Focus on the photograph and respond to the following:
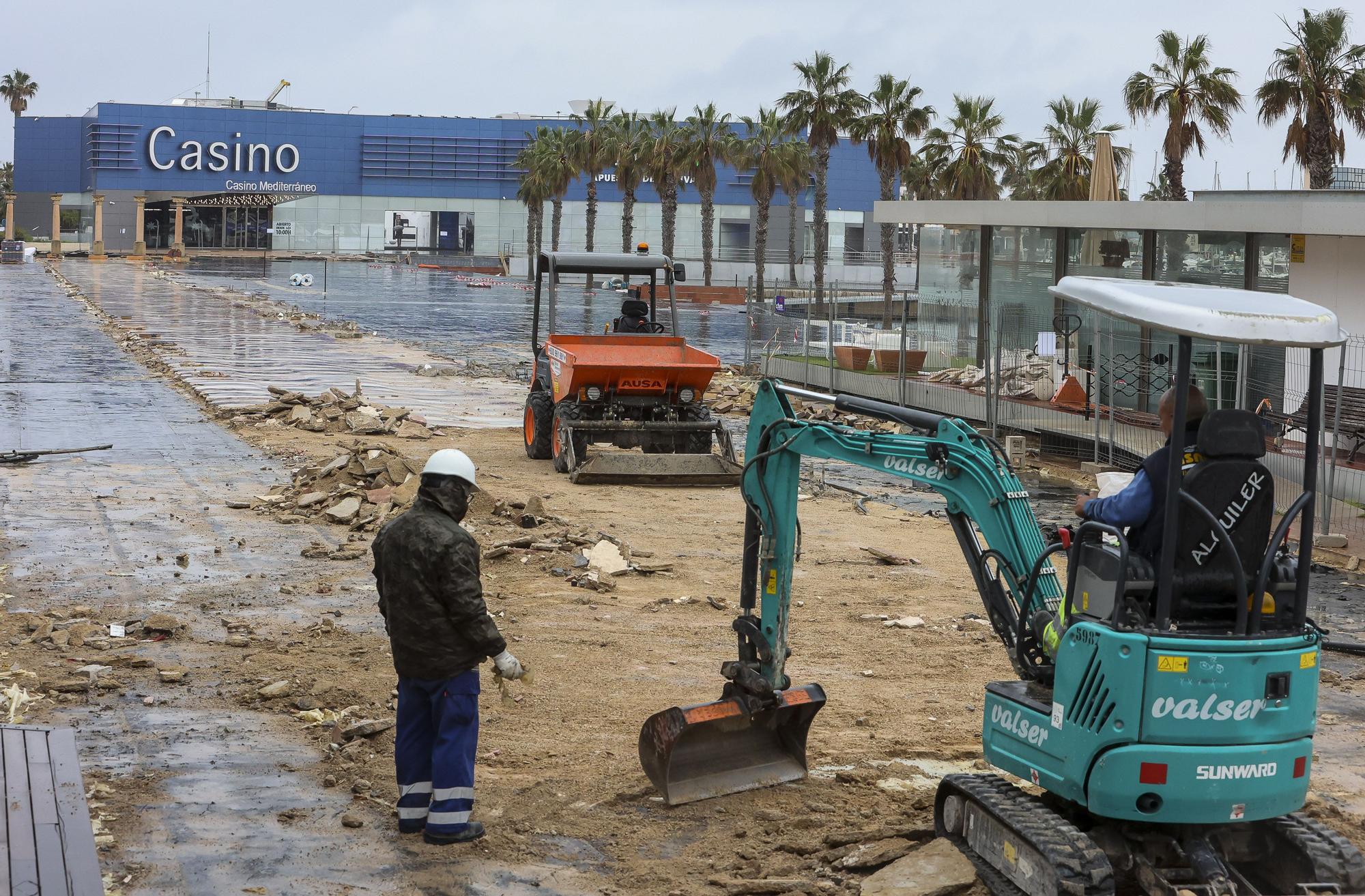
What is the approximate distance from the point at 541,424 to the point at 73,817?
12455mm

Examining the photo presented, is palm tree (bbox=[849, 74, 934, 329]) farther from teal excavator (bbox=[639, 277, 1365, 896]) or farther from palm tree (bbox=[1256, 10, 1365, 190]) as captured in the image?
Answer: teal excavator (bbox=[639, 277, 1365, 896])

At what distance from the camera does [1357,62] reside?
37.5 meters

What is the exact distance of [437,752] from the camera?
6.62m

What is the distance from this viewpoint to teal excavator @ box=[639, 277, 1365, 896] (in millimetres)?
5277

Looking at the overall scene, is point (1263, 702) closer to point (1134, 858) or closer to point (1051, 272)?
point (1134, 858)

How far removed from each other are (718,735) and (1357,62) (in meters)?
36.1

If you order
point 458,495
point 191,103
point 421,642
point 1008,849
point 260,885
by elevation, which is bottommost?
point 260,885

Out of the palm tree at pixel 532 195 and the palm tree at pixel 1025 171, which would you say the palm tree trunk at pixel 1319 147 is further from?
the palm tree at pixel 532 195

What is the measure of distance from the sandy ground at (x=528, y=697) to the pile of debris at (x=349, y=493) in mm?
297

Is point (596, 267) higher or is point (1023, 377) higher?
point (596, 267)

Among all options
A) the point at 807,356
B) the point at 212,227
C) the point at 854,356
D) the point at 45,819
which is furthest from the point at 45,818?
the point at 212,227

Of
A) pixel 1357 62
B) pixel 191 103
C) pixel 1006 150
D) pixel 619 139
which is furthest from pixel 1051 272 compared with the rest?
pixel 191 103

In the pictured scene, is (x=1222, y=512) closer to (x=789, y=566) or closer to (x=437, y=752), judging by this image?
(x=789, y=566)

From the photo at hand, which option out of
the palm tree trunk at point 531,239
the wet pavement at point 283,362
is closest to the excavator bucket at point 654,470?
the wet pavement at point 283,362
